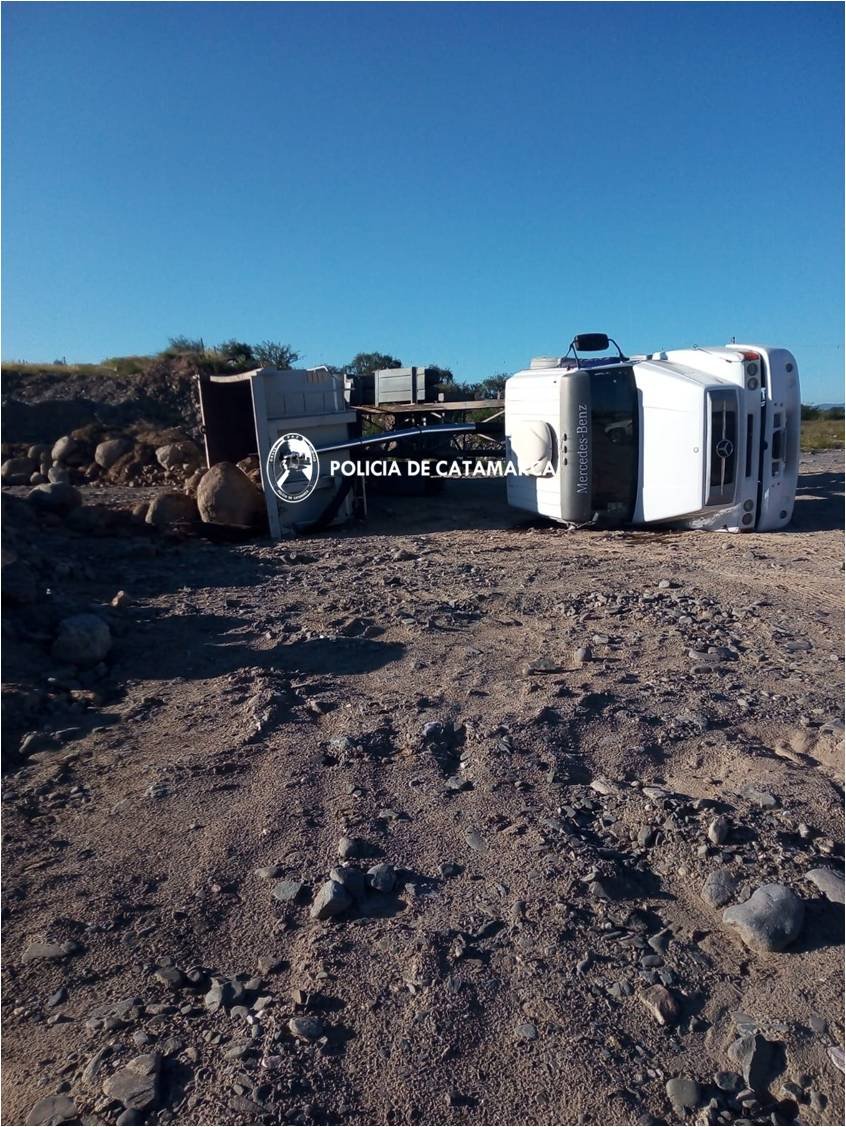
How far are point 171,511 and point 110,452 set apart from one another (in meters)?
6.14

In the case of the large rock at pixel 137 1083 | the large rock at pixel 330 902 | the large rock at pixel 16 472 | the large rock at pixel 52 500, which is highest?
the large rock at pixel 16 472

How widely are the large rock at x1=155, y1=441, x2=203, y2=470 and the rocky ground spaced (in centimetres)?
979

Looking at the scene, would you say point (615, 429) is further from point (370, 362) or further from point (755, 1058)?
point (370, 362)

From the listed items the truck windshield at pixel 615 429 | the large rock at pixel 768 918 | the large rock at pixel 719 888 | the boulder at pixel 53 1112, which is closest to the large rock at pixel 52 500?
the truck windshield at pixel 615 429

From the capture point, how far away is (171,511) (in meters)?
11.0

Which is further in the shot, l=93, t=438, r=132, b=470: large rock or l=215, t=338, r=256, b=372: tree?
l=215, t=338, r=256, b=372: tree

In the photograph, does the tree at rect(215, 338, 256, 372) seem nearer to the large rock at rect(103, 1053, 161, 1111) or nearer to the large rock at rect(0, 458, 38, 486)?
the large rock at rect(0, 458, 38, 486)

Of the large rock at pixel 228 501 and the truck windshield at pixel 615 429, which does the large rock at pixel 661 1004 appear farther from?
the large rock at pixel 228 501

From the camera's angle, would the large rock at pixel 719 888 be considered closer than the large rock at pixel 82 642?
Yes

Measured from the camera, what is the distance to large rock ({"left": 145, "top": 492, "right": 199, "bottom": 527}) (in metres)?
10.9

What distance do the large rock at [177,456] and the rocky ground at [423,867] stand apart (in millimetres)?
9788

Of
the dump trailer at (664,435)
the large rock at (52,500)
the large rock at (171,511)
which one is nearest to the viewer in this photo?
the dump trailer at (664,435)

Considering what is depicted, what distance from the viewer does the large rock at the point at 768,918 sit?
2.75m

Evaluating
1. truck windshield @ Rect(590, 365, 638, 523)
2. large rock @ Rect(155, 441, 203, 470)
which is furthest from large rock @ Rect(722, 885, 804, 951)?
large rock @ Rect(155, 441, 203, 470)
